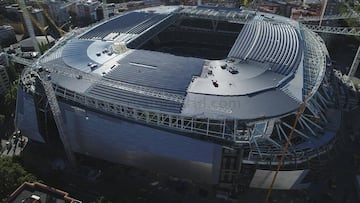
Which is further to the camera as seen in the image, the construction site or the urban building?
the urban building

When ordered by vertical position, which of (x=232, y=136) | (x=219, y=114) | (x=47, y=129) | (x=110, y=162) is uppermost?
(x=219, y=114)

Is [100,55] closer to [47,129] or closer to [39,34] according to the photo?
[47,129]

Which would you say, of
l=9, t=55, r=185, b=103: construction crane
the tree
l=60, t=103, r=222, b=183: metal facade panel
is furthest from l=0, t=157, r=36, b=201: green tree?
the tree

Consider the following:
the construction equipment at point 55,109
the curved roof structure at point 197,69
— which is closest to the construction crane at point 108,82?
the curved roof structure at point 197,69

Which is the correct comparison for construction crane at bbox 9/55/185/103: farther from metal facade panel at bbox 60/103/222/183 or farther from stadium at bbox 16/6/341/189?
metal facade panel at bbox 60/103/222/183

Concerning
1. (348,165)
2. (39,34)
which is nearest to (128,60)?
(348,165)

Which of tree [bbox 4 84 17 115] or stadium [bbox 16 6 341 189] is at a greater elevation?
stadium [bbox 16 6 341 189]

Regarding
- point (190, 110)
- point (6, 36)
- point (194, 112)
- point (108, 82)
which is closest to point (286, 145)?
point (194, 112)
